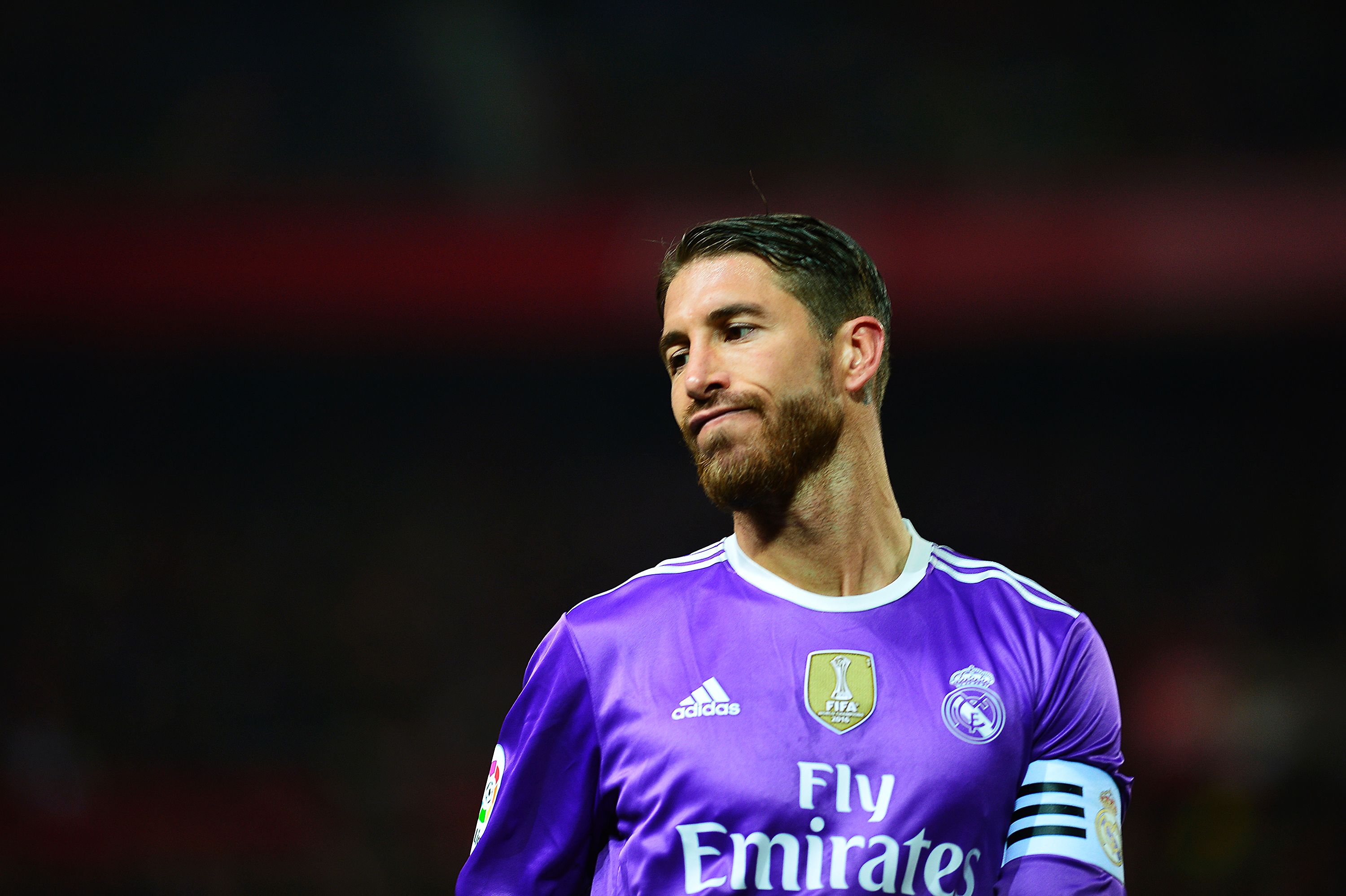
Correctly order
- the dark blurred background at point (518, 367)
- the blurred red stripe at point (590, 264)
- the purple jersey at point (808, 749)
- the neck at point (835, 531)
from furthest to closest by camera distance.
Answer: the blurred red stripe at point (590, 264), the dark blurred background at point (518, 367), the neck at point (835, 531), the purple jersey at point (808, 749)

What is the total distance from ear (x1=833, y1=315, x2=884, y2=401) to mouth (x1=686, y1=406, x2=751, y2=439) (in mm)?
201

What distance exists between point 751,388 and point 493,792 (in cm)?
72

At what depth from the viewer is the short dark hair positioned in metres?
1.81

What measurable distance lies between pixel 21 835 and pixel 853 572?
19.0 feet

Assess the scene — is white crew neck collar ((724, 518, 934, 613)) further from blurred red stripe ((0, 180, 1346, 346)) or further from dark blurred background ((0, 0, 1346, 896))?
blurred red stripe ((0, 180, 1346, 346))

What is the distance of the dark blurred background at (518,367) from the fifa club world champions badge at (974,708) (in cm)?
450

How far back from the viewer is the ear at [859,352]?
183cm

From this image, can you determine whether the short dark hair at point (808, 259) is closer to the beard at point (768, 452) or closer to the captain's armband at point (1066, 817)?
the beard at point (768, 452)

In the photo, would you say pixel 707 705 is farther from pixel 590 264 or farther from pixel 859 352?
pixel 590 264

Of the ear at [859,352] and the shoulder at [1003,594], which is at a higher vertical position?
the ear at [859,352]

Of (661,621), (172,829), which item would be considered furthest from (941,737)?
(172,829)

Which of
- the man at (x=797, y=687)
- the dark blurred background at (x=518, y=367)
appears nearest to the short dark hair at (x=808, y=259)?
the man at (x=797, y=687)

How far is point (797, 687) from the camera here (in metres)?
1.66

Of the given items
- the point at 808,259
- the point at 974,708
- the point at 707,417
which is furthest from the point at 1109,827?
the point at 808,259
